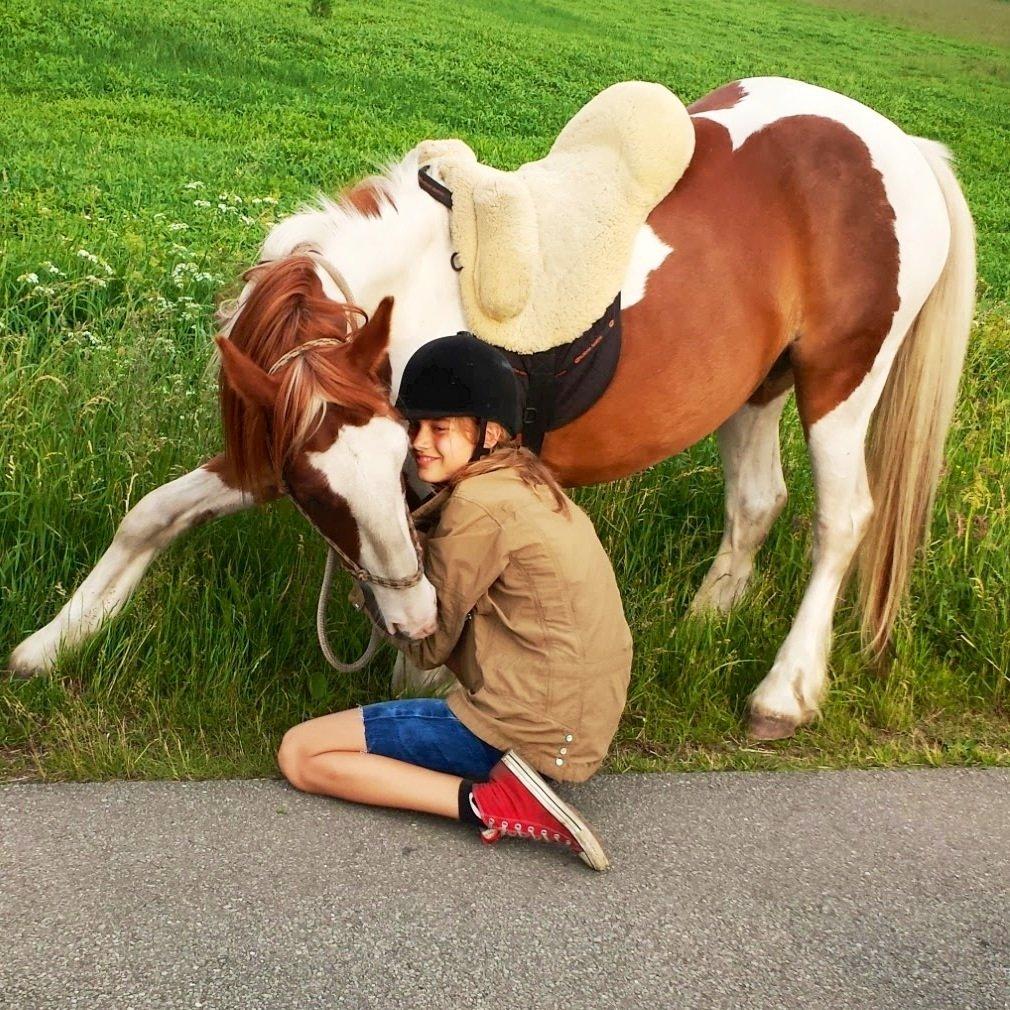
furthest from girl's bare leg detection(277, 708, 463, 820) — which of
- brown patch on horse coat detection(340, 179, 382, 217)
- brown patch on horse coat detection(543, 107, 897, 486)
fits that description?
brown patch on horse coat detection(340, 179, 382, 217)

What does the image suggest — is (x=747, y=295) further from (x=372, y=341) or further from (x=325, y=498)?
(x=325, y=498)

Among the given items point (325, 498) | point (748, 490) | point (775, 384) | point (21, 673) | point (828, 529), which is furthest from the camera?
point (748, 490)

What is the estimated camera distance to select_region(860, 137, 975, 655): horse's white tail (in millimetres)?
3881

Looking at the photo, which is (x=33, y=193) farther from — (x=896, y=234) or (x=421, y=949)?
(x=421, y=949)

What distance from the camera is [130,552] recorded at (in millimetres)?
3236

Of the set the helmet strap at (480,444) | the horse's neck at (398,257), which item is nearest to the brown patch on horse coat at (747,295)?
the horse's neck at (398,257)

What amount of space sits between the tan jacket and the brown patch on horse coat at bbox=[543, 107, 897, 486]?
73cm

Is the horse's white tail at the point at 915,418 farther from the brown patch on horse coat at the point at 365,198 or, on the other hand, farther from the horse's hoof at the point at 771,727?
the brown patch on horse coat at the point at 365,198

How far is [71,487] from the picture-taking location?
11.7 ft

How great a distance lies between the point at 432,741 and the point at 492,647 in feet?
0.90

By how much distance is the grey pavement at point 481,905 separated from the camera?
210 centimetres

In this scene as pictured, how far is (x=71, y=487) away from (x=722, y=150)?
2.21m

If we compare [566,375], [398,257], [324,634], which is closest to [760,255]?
[566,375]

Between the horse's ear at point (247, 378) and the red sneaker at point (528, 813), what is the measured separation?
953 mm
